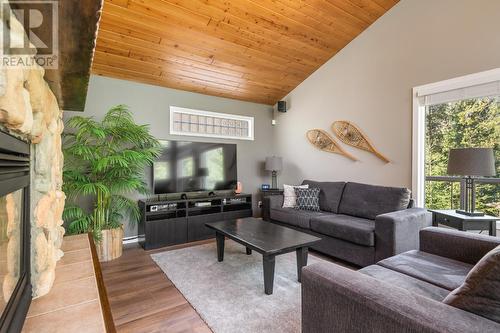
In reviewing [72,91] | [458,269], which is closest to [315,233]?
[458,269]

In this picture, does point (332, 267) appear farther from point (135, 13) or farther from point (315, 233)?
point (135, 13)

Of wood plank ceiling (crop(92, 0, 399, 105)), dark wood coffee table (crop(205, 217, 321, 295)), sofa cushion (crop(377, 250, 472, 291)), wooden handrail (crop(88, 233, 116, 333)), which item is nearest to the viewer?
wooden handrail (crop(88, 233, 116, 333))

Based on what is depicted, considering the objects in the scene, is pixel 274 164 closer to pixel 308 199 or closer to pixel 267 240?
pixel 308 199

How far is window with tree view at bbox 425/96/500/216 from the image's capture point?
271 centimetres

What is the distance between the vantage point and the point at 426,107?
3.19 m

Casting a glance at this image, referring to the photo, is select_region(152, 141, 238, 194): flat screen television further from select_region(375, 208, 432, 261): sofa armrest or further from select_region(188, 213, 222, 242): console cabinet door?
select_region(375, 208, 432, 261): sofa armrest

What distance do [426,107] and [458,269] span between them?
2.29 metres

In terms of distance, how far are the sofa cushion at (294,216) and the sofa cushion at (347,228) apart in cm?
13

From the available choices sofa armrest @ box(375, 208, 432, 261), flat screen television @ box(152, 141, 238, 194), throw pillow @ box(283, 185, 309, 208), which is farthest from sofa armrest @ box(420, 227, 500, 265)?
flat screen television @ box(152, 141, 238, 194)

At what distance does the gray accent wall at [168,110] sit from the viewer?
11.7 feet

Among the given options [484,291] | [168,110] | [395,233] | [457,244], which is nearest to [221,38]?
[168,110]

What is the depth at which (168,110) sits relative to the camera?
4094 millimetres

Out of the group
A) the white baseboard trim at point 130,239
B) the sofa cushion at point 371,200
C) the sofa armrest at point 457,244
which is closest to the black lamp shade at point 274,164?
the sofa cushion at point 371,200

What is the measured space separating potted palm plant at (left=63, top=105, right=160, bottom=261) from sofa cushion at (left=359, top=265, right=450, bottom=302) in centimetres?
273
